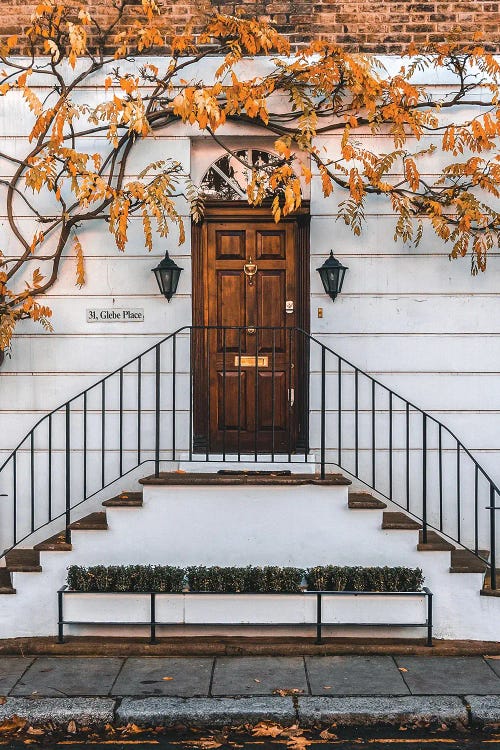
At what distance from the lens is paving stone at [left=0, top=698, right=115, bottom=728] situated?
4.95m

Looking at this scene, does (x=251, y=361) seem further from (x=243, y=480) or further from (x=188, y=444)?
(x=243, y=480)

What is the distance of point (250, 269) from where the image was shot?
7.60 m

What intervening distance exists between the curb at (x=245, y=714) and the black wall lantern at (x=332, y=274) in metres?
3.65

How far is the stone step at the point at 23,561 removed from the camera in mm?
6207

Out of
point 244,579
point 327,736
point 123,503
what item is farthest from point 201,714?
point 123,503

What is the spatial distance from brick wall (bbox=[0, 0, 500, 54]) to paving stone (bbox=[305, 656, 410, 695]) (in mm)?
5456

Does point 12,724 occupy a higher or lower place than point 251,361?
lower

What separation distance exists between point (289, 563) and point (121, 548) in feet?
4.41

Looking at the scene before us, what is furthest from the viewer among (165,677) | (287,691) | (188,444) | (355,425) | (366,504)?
(188,444)

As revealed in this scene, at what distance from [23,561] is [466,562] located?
362 centimetres

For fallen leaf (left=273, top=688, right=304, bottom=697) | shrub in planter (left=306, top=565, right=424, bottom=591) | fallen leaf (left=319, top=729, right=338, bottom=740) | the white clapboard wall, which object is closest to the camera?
fallen leaf (left=319, top=729, right=338, bottom=740)

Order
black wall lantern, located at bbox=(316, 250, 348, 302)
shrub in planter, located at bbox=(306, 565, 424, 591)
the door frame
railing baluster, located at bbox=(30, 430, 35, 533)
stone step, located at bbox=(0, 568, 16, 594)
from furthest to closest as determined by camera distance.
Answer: the door frame < black wall lantern, located at bbox=(316, 250, 348, 302) < railing baluster, located at bbox=(30, 430, 35, 533) < stone step, located at bbox=(0, 568, 16, 594) < shrub in planter, located at bbox=(306, 565, 424, 591)

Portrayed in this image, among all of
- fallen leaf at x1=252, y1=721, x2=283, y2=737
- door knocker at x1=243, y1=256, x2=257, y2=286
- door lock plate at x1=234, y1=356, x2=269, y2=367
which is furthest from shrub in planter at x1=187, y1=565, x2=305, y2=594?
door knocker at x1=243, y1=256, x2=257, y2=286

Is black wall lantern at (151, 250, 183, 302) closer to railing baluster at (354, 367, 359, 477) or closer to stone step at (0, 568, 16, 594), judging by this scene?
railing baluster at (354, 367, 359, 477)
